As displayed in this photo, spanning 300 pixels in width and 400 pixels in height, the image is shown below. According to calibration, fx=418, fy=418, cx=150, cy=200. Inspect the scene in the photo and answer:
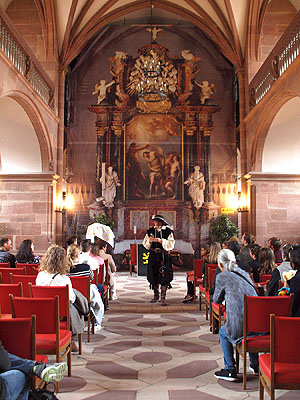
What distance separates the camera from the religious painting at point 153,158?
17.7 m

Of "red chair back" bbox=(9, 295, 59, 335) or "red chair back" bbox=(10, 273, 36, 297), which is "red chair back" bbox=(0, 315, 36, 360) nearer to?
"red chair back" bbox=(9, 295, 59, 335)

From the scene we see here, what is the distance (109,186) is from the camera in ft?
57.7

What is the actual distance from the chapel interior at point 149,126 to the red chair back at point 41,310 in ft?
34.2

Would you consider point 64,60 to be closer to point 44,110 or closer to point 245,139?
point 44,110

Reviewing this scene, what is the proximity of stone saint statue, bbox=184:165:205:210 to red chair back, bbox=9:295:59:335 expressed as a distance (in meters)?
13.6

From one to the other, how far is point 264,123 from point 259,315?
11.2m

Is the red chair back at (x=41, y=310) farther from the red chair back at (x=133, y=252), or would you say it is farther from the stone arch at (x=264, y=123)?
the red chair back at (x=133, y=252)

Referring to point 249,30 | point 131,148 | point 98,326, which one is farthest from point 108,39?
point 98,326

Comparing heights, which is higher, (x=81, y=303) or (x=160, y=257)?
(x=160, y=257)

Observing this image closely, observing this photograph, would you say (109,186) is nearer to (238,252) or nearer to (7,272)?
(7,272)

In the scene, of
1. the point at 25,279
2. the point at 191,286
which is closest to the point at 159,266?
the point at 191,286

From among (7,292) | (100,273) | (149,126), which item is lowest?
(100,273)

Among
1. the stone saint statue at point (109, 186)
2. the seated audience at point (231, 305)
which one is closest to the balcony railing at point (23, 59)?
the stone saint statue at point (109, 186)

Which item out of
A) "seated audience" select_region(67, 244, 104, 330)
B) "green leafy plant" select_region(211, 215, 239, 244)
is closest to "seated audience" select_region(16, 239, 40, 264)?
"seated audience" select_region(67, 244, 104, 330)
